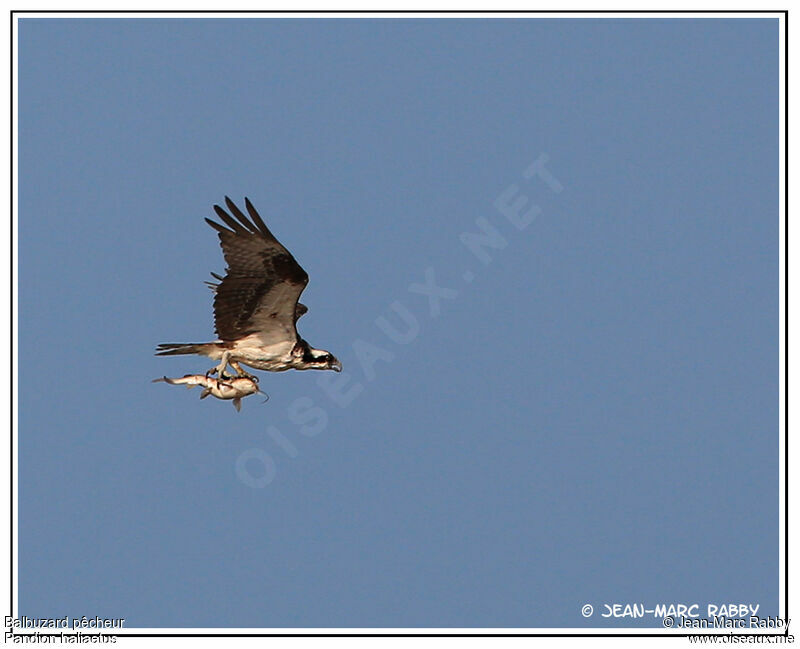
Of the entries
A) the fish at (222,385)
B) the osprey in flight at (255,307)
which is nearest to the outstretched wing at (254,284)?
the osprey in flight at (255,307)

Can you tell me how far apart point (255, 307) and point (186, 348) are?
110cm

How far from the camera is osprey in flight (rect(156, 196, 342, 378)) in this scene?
15344 millimetres

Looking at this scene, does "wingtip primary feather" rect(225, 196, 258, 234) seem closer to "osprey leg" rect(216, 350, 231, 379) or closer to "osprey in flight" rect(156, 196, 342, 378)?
"osprey in flight" rect(156, 196, 342, 378)

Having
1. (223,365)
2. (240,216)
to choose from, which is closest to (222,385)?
(223,365)

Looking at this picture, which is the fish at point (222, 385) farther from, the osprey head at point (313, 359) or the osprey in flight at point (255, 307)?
the osprey head at point (313, 359)

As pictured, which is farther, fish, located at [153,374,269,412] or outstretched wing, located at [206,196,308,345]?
fish, located at [153,374,269,412]

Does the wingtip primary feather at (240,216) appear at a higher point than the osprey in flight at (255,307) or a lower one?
higher

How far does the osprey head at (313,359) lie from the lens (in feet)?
54.6

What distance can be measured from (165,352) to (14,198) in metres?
3.16

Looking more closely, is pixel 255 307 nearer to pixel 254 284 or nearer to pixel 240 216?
pixel 254 284

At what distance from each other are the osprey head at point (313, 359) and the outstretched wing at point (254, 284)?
22 cm

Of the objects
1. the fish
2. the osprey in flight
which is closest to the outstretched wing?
the osprey in flight
